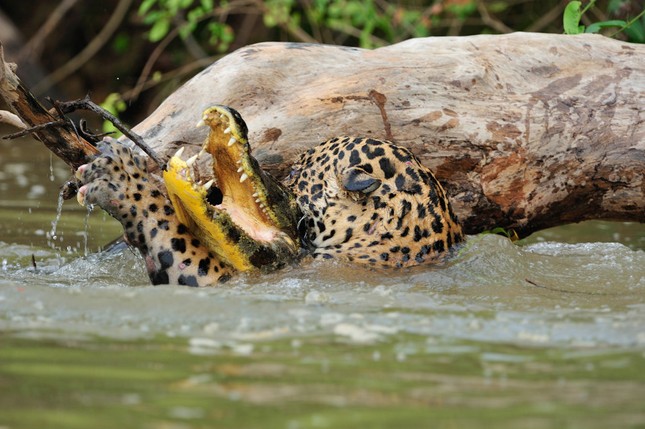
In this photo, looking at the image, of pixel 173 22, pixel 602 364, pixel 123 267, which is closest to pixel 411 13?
pixel 173 22

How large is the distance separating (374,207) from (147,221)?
3.76 feet

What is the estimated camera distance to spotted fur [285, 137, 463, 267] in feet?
17.6

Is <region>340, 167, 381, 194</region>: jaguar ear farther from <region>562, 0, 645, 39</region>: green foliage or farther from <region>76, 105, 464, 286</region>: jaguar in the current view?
<region>562, 0, 645, 39</region>: green foliage

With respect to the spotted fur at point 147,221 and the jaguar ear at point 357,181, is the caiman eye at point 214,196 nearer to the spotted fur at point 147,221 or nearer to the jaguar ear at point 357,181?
the spotted fur at point 147,221

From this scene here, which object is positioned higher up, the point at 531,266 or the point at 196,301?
the point at 196,301

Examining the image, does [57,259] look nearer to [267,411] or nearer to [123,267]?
[123,267]

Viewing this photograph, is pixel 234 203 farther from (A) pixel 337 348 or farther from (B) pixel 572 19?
(B) pixel 572 19

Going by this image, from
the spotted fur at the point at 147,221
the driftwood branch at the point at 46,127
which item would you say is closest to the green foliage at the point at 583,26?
the spotted fur at the point at 147,221

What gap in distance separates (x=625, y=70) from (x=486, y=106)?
851mm

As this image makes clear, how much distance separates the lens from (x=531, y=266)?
566 cm

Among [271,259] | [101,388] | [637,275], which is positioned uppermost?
[101,388]

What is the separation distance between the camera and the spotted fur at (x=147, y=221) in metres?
5.09

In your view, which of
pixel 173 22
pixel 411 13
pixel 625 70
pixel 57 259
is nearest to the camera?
pixel 625 70

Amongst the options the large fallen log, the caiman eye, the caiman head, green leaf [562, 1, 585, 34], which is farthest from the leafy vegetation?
the caiman head
